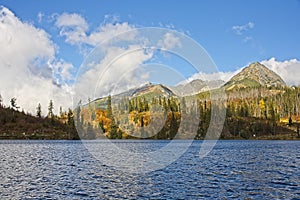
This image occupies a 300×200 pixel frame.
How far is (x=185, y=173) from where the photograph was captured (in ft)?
172

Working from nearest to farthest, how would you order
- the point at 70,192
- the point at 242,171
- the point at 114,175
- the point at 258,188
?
the point at 70,192 → the point at 258,188 → the point at 114,175 → the point at 242,171

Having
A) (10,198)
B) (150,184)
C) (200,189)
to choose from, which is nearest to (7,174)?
(10,198)

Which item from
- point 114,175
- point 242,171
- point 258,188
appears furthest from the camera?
point 242,171

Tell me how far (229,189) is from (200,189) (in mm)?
3050

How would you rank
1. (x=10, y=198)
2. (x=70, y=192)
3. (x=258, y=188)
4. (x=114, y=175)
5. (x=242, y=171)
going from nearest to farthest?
(x=10, y=198) → (x=70, y=192) → (x=258, y=188) → (x=114, y=175) → (x=242, y=171)

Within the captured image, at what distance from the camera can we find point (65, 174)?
5169 centimetres

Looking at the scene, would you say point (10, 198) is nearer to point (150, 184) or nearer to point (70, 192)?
point (70, 192)

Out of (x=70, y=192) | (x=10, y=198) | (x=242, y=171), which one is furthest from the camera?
(x=242, y=171)

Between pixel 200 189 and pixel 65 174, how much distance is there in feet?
69.6

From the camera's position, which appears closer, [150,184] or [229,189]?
[229,189]

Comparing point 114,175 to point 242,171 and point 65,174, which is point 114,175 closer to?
point 65,174

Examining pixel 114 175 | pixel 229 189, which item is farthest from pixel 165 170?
pixel 229 189

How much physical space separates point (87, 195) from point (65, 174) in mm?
16594

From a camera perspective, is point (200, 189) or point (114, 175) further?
point (114, 175)
